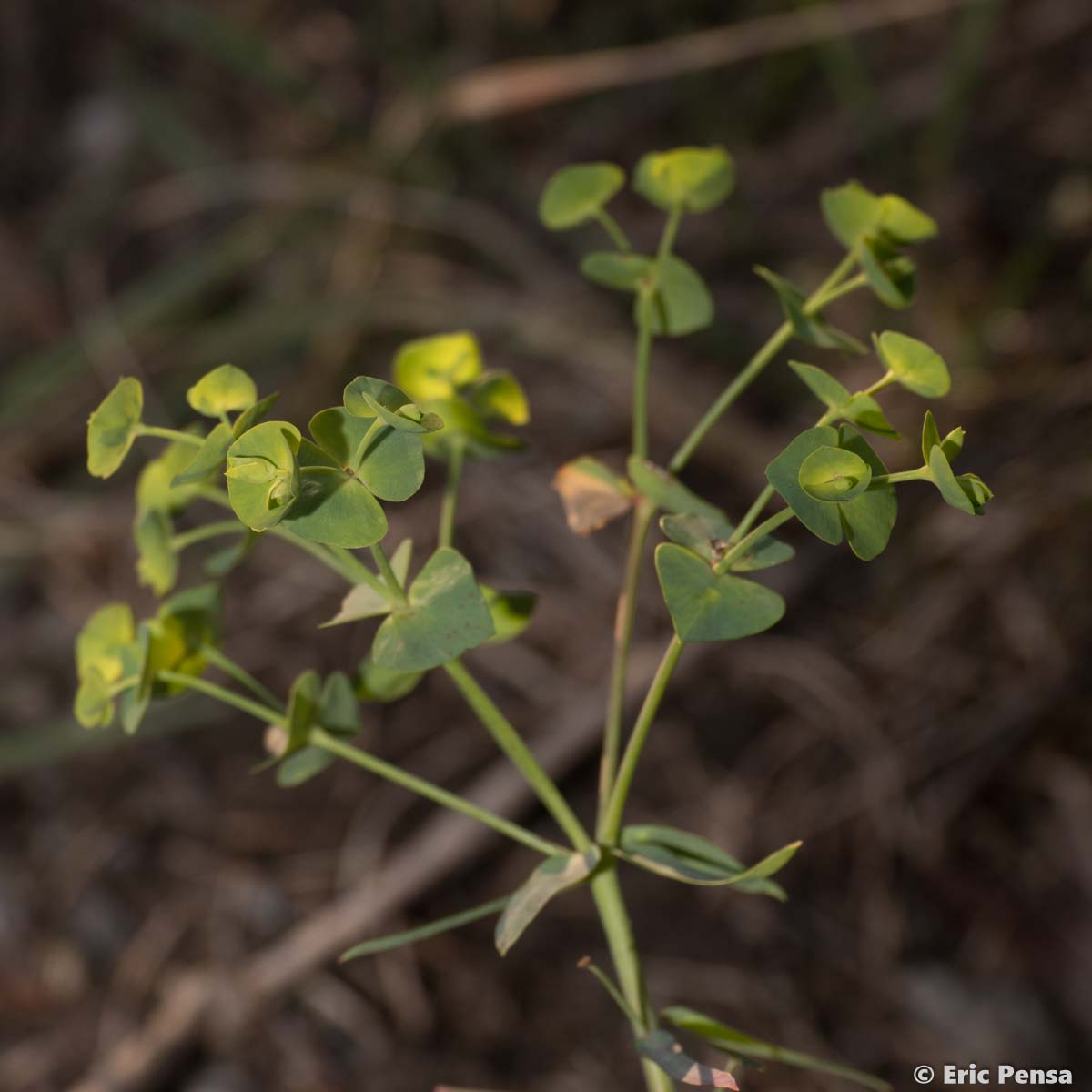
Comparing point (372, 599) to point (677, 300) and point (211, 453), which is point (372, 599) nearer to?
point (211, 453)

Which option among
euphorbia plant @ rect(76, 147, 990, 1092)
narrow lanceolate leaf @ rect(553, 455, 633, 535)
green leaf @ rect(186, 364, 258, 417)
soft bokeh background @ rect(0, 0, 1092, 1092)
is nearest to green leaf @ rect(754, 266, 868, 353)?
euphorbia plant @ rect(76, 147, 990, 1092)

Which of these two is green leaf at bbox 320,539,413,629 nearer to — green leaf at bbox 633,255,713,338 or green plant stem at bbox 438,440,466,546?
green plant stem at bbox 438,440,466,546

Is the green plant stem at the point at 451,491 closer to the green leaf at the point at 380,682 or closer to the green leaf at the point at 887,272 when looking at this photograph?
the green leaf at the point at 380,682

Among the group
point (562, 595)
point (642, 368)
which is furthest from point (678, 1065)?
point (562, 595)

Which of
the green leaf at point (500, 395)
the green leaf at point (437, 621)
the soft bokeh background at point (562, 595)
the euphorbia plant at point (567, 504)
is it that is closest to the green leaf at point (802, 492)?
the euphorbia plant at point (567, 504)

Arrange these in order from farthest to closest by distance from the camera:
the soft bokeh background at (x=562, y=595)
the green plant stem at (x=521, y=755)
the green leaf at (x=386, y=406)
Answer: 1. the soft bokeh background at (x=562, y=595)
2. the green plant stem at (x=521, y=755)
3. the green leaf at (x=386, y=406)
